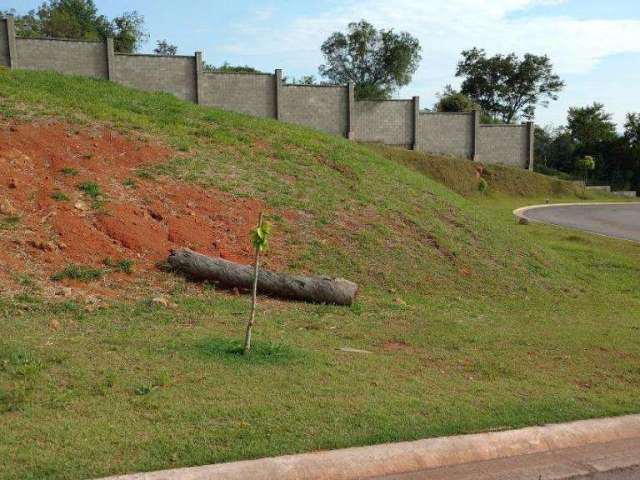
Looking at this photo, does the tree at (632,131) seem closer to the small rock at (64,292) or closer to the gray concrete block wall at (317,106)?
the gray concrete block wall at (317,106)

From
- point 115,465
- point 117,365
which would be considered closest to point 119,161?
point 117,365

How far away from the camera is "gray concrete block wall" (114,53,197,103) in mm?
26156

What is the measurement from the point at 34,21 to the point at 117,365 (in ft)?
175

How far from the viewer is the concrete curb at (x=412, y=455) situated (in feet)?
11.9

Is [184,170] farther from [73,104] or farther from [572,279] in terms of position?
[572,279]

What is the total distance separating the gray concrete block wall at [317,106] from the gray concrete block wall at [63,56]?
795 cm

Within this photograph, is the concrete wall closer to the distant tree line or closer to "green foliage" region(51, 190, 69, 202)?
the distant tree line

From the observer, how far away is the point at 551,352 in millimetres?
6645

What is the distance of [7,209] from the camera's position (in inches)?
330

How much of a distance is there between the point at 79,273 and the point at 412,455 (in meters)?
4.95

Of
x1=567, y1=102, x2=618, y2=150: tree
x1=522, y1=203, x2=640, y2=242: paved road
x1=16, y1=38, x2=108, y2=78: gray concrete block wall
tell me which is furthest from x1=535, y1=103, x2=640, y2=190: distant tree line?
x1=16, y1=38, x2=108, y2=78: gray concrete block wall

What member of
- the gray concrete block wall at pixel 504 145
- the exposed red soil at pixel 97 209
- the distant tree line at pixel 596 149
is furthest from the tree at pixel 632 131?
the exposed red soil at pixel 97 209

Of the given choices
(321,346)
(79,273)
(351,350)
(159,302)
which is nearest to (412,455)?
(351,350)

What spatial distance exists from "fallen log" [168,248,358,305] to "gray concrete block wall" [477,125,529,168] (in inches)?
1149
